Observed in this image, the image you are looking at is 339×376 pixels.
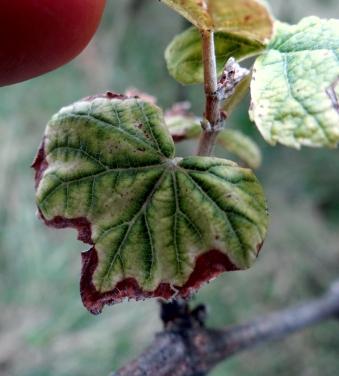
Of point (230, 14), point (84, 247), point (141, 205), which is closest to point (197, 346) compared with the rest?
point (141, 205)

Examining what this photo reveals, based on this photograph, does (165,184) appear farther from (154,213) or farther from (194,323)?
(194,323)

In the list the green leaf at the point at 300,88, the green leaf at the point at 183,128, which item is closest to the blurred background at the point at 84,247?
the green leaf at the point at 183,128

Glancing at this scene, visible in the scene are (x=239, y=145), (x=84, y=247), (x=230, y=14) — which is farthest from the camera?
(x=84, y=247)

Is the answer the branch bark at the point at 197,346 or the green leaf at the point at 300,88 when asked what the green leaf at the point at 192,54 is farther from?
the branch bark at the point at 197,346

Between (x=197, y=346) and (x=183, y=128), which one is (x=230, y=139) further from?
(x=197, y=346)

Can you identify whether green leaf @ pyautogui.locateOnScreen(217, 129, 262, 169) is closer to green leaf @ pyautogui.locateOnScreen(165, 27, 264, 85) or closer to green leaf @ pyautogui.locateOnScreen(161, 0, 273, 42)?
green leaf @ pyautogui.locateOnScreen(165, 27, 264, 85)

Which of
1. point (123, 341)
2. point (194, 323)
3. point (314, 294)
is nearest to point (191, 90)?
point (314, 294)
